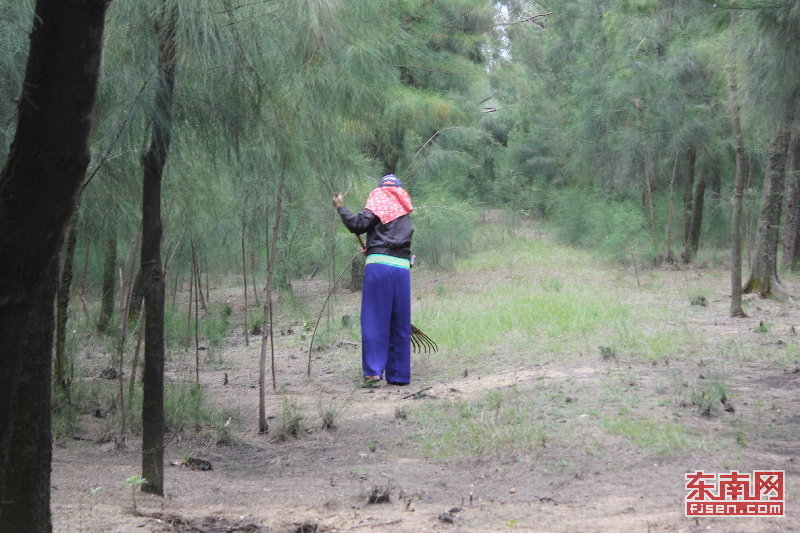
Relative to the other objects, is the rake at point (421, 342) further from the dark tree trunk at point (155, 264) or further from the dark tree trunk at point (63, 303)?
the dark tree trunk at point (155, 264)

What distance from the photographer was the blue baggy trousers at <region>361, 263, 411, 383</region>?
24.5 ft

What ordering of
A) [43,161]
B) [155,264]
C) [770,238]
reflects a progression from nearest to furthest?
1. [43,161]
2. [155,264]
3. [770,238]

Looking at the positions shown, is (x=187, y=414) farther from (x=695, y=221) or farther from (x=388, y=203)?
(x=695, y=221)

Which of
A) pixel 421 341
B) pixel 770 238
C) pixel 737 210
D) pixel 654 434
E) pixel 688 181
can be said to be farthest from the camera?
pixel 688 181

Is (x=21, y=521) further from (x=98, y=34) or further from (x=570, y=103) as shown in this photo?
(x=570, y=103)

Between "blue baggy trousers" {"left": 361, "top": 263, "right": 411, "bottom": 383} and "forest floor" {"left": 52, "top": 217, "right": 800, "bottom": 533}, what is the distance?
28 cm

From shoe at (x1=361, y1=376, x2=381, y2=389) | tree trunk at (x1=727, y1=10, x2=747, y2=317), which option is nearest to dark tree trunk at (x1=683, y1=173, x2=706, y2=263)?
tree trunk at (x1=727, y1=10, x2=747, y2=317)

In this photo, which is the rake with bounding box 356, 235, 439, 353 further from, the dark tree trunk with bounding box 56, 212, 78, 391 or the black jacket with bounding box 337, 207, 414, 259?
the dark tree trunk with bounding box 56, 212, 78, 391

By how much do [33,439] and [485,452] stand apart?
111 inches

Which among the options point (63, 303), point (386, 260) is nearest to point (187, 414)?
point (63, 303)

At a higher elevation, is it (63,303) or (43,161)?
(43,161)

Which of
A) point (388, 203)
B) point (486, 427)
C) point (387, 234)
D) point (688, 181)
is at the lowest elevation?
point (486, 427)

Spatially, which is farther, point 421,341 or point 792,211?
point 792,211

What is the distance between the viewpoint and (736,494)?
3658mm
